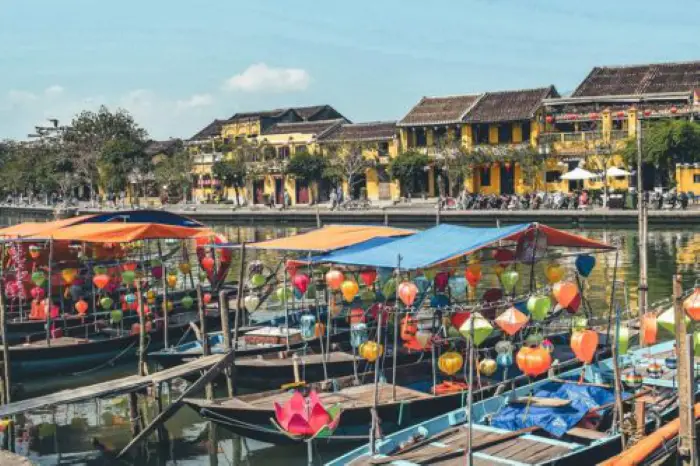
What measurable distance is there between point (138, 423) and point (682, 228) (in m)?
32.2

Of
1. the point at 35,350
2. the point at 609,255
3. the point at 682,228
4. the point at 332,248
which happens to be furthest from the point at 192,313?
the point at 682,228

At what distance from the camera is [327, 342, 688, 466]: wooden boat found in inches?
424

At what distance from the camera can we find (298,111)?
70.1 meters

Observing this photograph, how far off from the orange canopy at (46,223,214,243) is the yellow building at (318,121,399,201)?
3697 centimetres

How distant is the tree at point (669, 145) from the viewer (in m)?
42.0

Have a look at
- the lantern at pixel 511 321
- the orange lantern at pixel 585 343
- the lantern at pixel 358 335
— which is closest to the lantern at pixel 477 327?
the lantern at pixel 511 321

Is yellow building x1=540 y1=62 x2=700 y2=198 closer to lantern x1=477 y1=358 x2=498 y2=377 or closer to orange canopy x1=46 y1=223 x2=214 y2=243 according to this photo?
orange canopy x1=46 y1=223 x2=214 y2=243

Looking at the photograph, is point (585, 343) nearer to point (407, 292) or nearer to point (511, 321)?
point (511, 321)

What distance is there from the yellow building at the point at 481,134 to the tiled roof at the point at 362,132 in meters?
1.69

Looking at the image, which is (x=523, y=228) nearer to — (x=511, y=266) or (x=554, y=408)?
(x=511, y=266)

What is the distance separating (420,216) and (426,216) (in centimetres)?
43

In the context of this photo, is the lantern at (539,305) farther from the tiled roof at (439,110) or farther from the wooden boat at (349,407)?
the tiled roof at (439,110)

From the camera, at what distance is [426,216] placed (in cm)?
4781

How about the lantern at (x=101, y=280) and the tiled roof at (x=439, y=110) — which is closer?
the lantern at (x=101, y=280)
